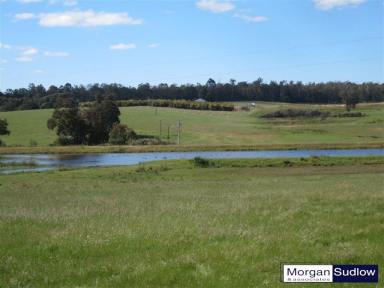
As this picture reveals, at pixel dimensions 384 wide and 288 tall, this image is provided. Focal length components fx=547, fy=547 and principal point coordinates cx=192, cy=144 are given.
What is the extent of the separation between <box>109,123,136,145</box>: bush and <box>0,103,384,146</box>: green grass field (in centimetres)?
1101

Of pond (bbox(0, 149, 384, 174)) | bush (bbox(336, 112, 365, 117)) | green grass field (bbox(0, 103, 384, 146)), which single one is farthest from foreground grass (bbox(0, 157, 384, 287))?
bush (bbox(336, 112, 365, 117))

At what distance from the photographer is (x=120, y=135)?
128m

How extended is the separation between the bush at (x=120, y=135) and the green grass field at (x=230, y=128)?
11006 millimetres

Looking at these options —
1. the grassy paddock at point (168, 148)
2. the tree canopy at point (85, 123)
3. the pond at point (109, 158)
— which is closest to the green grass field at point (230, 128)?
the tree canopy at point (85, 123)

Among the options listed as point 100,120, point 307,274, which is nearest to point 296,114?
point 100,120

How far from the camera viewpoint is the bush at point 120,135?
126363 mm

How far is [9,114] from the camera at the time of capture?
178250mm

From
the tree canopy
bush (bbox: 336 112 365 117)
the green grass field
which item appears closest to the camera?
the tree canopy

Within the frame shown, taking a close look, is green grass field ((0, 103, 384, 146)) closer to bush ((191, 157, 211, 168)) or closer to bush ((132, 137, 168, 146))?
bush ((132, 137, 168, 146))

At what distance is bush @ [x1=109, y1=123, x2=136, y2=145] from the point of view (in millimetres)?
126363

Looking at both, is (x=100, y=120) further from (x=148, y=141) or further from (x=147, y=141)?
(x=148, y=141)

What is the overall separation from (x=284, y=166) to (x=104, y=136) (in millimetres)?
78928

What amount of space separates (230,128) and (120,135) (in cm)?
3741

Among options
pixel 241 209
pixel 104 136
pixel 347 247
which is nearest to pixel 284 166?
pixel 241 209
